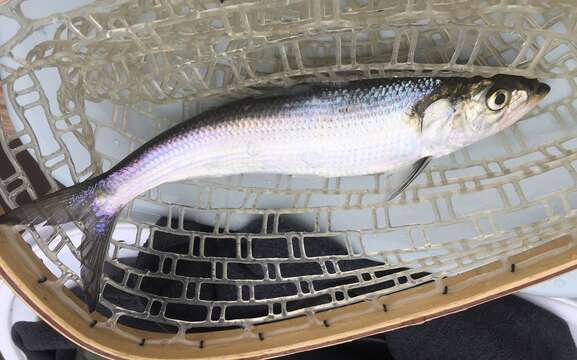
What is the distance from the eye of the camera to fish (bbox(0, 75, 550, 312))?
0.70m

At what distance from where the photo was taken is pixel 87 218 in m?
0.73

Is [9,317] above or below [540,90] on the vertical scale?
below

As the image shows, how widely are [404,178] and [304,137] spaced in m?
0.17

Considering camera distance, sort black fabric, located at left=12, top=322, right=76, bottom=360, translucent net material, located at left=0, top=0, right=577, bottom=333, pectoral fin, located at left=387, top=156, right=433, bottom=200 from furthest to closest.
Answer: black fabric, located at left=12, top=322, right=76, bottom=360
pectoral fin, located at left=387, top=156, right=433, bottom=200
translucent net material, located at left=0, top=0, right=577, bottom=333

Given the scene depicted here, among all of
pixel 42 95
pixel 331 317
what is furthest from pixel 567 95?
pixel 42 95

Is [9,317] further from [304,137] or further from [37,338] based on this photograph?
[304,137]

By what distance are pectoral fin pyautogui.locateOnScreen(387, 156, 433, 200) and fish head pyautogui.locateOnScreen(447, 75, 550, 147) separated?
0.06 metres

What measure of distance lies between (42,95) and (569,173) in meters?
0.79

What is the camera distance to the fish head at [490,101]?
68 centimetres

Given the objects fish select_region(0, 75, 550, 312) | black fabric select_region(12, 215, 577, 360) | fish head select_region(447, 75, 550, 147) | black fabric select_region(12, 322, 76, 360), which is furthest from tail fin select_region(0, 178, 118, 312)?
fish head select_region(447, 75, 550, 147)

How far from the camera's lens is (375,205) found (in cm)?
85

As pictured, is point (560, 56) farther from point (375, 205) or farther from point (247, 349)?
point (247, 349)

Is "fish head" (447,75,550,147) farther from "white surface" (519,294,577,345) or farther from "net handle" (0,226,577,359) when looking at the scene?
"white surface" (519,294,577,345)

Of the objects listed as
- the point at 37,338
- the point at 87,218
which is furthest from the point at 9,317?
the point at 87,218
